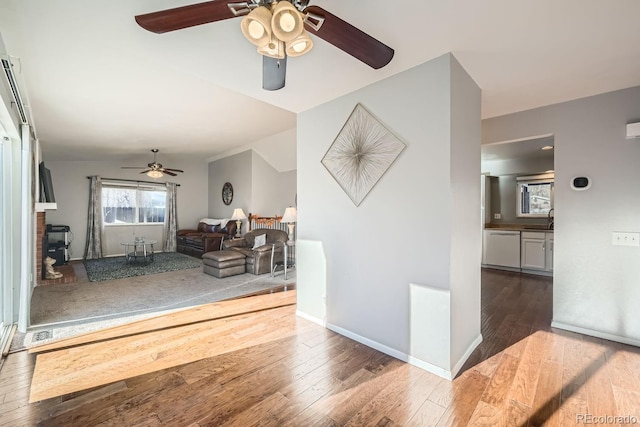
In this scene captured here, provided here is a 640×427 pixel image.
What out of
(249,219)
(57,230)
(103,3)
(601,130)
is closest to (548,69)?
(601,130)

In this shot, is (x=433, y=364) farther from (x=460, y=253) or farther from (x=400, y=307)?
(x=460, y=253)

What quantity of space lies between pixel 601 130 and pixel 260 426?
3759 millimetres

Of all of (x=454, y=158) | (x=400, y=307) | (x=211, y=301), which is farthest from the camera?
(x=211, y=301)

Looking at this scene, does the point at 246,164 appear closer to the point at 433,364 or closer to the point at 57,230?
the point at 57,230

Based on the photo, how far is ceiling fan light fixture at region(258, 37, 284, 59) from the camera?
1.40 metres

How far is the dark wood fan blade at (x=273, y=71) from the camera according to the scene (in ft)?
5.32

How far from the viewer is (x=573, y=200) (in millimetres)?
2752

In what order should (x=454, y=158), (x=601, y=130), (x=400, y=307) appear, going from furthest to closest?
(x=601, y=130) < (x=400, y=307) < (x=454, y=158)

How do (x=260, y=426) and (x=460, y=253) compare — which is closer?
(x=260, y=426)

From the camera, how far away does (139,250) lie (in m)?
7.61

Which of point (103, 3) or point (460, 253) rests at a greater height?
point (103, 3)

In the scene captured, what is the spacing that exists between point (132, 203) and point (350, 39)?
329 inches

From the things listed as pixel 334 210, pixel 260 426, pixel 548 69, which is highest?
pixel 548 69

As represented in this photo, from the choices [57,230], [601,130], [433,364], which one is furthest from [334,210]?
[57,230]
